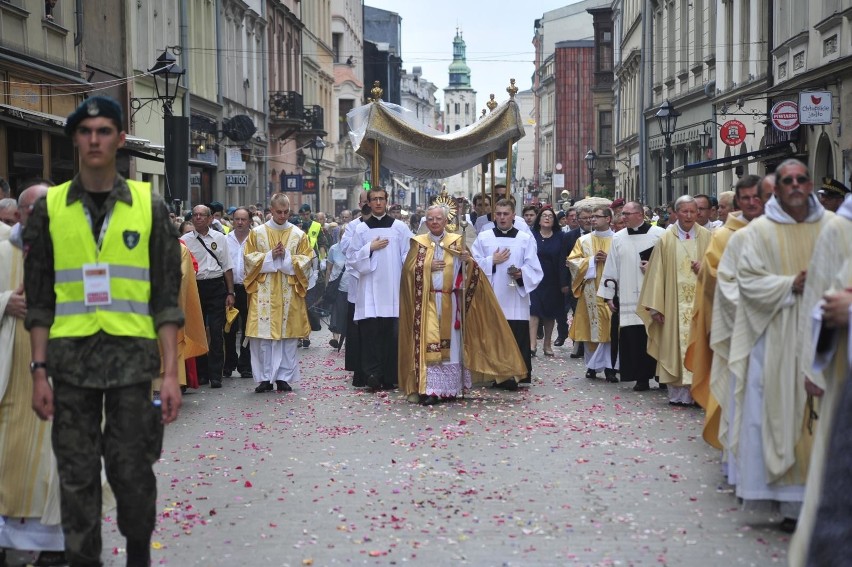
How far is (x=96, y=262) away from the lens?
5328mm

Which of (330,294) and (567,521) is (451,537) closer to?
(567,521)

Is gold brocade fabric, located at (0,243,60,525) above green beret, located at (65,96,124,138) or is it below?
below

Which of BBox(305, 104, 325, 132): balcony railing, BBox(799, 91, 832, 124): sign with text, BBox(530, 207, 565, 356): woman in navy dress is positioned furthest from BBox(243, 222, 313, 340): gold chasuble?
BBox(305, 104, 325, 132): balcony railing

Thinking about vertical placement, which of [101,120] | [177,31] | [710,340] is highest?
[177,31]

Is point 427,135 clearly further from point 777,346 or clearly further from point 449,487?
point 777,346

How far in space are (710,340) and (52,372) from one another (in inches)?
167

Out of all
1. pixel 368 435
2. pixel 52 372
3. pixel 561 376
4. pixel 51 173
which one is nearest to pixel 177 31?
pixel 51 173

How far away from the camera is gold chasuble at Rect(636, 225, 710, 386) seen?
41.0ft

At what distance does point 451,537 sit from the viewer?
6953mm

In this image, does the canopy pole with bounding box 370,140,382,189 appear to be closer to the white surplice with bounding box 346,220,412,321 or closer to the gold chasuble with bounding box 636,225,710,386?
the white surplice with bounding box 346,220,412,321

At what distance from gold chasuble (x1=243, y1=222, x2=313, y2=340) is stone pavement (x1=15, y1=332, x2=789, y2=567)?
1110 mm

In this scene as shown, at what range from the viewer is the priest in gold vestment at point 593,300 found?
14680 millimetres

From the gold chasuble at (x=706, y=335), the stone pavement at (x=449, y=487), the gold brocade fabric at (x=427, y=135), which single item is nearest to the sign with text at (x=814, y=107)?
the gold brocade fabric at (x=427, y=135)

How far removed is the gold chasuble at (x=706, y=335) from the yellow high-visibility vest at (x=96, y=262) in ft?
13.4
